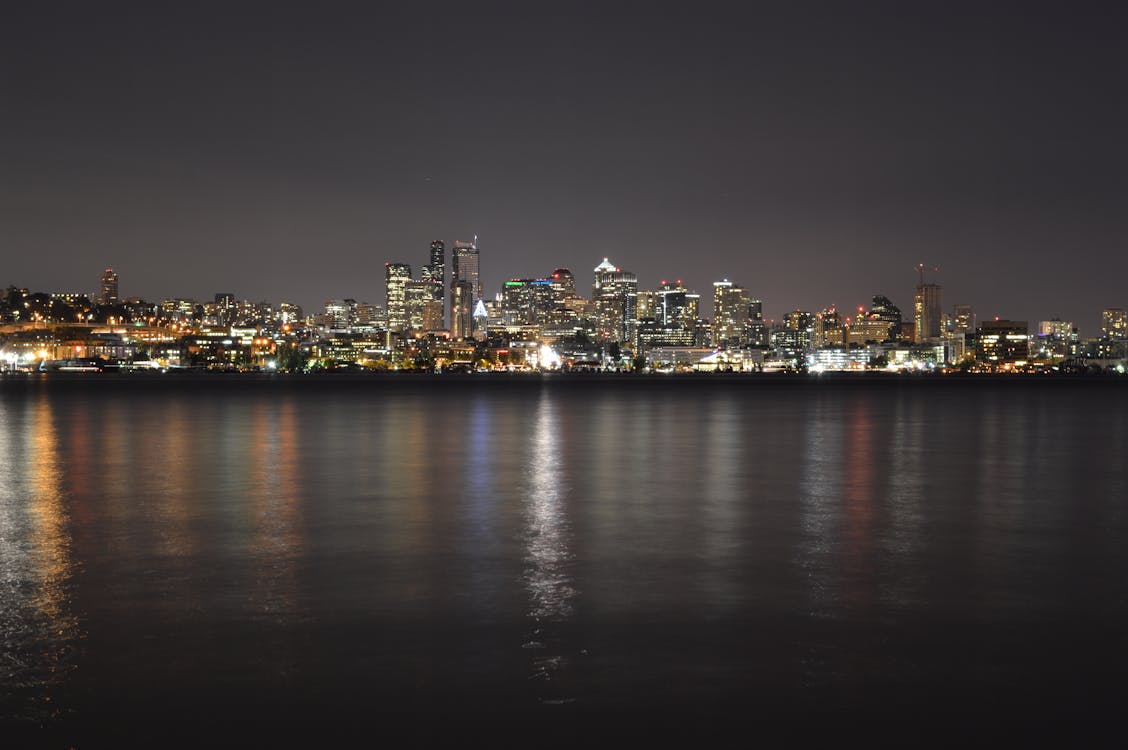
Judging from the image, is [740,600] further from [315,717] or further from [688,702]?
[315,717]

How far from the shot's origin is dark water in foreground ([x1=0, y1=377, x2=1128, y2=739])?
8.46m

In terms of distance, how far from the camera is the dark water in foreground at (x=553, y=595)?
8461mm

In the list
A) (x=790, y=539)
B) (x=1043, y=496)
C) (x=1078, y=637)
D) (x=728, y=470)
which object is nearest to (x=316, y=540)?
(x=790, y=539)

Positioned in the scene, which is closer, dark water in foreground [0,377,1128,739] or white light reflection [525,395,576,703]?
dark water in foreground [0,377,1128,739]

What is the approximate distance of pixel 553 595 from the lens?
12250mm

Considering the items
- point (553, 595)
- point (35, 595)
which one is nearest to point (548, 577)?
point (553, 595)

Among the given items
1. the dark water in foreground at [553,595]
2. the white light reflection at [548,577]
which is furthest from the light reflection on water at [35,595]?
the white light reflection at [548,577]

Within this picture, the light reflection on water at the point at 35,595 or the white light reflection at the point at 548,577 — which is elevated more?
the light reflection on water at the point at 35,595

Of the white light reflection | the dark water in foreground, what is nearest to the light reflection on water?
the dark water in foreground

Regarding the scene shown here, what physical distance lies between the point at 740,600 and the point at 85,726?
7294 mm

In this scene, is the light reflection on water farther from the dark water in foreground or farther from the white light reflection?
the white light reflection

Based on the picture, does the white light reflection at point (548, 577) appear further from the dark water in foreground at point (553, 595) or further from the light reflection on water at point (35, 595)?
the light reflection on water at point (35, 595)

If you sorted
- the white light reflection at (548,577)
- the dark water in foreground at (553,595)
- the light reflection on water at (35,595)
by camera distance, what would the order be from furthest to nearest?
the white light reflection at (548,577)
the light reflection on water at (35,595)
the dark water in foreground at (553,595)

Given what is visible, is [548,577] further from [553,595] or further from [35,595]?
[35,595]
